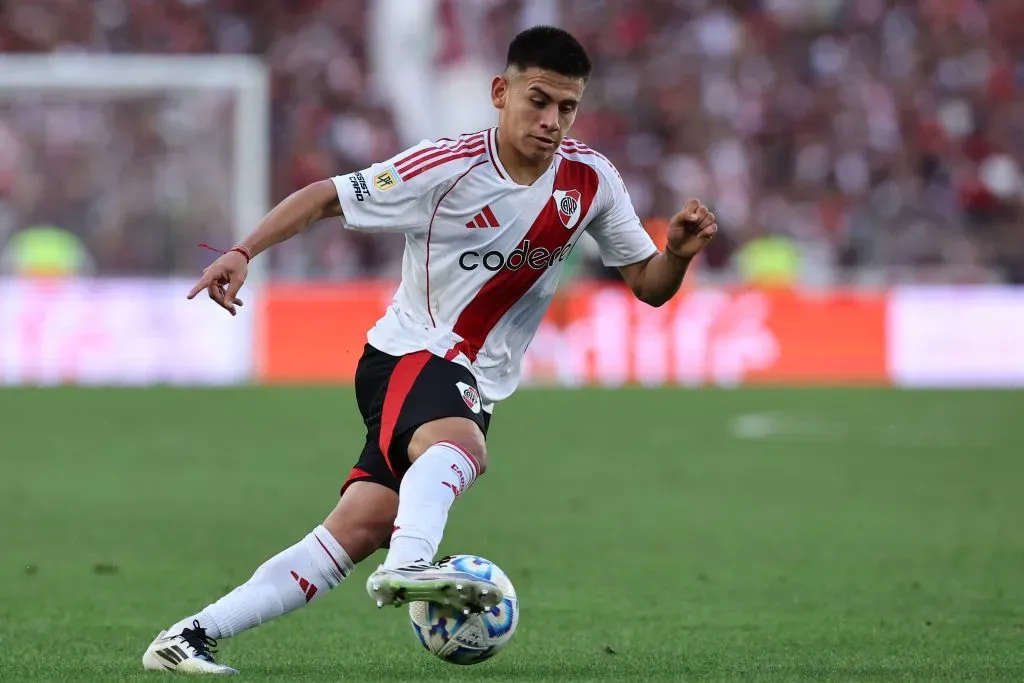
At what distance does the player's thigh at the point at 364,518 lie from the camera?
17.4 ft

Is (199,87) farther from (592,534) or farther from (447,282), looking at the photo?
(447,282)

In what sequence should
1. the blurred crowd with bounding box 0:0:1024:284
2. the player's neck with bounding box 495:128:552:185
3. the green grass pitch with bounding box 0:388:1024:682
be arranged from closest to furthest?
the player's neck with bounding box 495:128:552:185, the green grass pitch with bounding box 0:388:1024:682, the blurred crowd with bounding box 0:0:1024:284

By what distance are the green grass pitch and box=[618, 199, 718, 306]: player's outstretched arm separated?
4.00 ft

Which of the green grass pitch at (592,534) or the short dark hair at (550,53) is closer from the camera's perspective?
the short dark hair at (550,53)

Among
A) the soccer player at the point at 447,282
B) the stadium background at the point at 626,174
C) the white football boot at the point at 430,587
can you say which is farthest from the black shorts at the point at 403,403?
the stadium background at the point at 626,174

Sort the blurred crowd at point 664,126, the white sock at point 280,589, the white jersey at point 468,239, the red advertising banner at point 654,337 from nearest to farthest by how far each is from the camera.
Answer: the white sock at point 280,589 < the white jersey at point 468,239 < the red advertising banner at point 654,337 < the blurred crowd at point 664,126

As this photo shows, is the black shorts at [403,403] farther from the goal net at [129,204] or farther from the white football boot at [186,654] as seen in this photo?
the goal net at [129,204]

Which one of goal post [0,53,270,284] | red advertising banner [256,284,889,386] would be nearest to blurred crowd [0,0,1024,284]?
goal post [0,53,270,284]

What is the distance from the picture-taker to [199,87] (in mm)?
21109

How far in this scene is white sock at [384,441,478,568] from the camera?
190 inches

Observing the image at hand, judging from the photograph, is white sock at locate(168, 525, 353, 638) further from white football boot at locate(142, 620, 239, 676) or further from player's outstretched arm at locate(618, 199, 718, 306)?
player's outstretched arm at locate(618, 199, 718, 306)

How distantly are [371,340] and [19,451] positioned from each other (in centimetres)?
853

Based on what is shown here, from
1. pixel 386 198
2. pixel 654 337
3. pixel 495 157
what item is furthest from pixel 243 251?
pixel 654 337

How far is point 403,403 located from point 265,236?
0.66 meters
